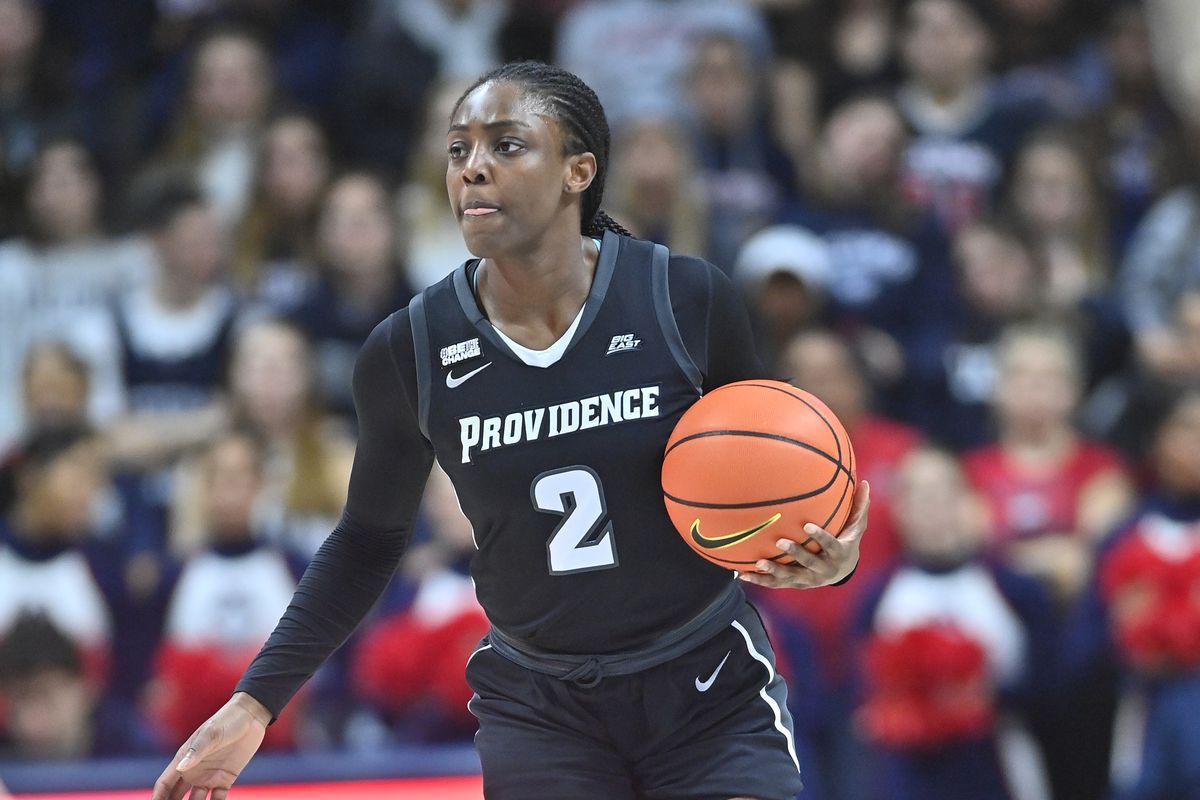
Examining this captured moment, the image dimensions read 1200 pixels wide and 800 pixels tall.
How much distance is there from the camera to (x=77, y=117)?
813cm

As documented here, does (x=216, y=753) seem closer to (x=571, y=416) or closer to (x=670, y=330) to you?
(x=571, y=416)

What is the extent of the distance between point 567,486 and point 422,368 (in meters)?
0.36

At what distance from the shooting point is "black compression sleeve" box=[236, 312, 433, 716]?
3.05 meters

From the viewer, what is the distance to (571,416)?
2.93 metres

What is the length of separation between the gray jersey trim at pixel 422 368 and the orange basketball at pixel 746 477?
458 millimetres

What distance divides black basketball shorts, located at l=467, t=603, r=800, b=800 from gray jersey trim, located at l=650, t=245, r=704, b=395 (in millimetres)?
485

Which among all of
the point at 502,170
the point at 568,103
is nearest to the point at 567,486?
the point at 502,170

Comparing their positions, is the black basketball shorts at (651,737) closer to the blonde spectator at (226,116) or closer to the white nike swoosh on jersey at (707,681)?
the white nike swoosh on jersey at (707,681)

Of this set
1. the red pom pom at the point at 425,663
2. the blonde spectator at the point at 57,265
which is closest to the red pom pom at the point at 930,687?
Result: the red pom pom at the point at 425,663

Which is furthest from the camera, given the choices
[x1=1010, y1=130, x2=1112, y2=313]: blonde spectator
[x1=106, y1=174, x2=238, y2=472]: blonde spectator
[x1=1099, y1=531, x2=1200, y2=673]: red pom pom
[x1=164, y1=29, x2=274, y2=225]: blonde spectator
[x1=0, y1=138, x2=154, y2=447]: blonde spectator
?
[x1=164, y1=29, x2=274, y2=225]: blonde spectator

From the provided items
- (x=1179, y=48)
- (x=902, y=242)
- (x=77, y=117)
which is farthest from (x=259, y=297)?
(x=1179, y=48)

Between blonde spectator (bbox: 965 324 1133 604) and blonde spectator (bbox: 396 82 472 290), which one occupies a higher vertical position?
blonde spectator (bbox: 396 82 472 290)

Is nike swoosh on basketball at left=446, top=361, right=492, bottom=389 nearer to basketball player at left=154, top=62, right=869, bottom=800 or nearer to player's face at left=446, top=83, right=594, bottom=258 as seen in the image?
basketball player at left=154, top=62, right=869, bottom=800

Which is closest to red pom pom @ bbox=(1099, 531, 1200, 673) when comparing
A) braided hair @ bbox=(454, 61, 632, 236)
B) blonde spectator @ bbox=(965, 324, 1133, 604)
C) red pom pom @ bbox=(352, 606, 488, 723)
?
blonde spectator @ bbox=(965, 324, 1133, 604)
